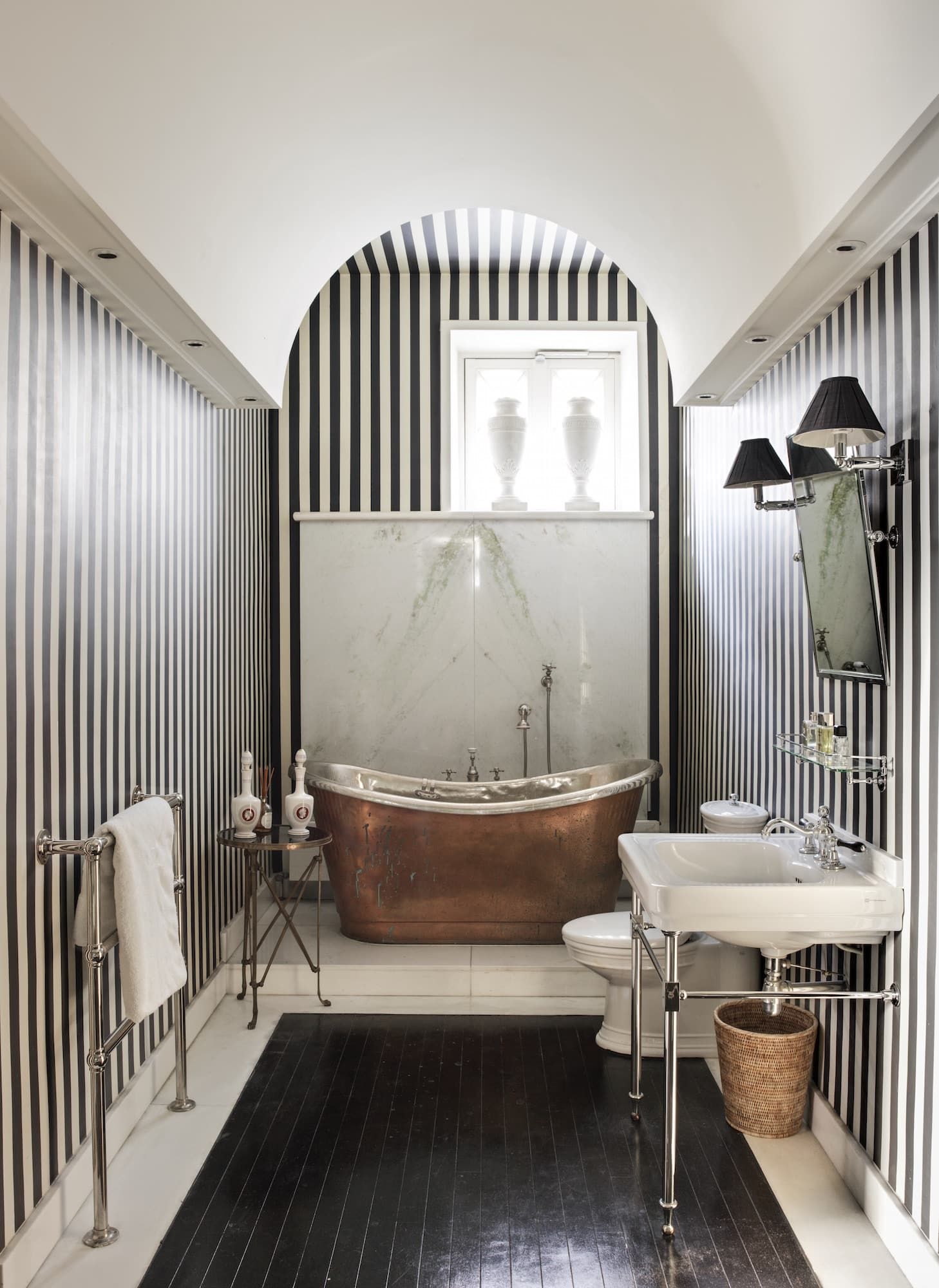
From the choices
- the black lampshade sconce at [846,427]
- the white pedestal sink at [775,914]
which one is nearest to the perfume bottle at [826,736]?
the white pedestal sink at [775,914]

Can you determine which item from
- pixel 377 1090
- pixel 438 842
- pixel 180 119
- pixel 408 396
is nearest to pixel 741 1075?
pixel 377 1090

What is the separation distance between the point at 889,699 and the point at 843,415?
75cm

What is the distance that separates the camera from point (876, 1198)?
254 cm

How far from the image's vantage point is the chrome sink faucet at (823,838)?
2703 millimetres

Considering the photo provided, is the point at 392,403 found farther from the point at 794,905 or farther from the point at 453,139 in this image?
the point at 794,905

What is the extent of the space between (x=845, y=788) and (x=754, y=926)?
0.57 meters

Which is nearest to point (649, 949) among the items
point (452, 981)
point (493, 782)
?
point (452, 981)

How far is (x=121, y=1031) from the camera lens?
8.70 feet

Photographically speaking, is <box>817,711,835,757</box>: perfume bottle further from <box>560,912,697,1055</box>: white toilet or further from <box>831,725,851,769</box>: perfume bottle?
<box>560,912,697,1055</box>: white toilet

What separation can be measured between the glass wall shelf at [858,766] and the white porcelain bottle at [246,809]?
2136 mm

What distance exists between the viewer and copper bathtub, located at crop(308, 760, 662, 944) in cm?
435

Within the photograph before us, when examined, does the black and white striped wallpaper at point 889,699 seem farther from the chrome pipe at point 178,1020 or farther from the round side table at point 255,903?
the chrome pipe at point 178,1020

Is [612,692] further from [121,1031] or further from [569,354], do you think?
[121,1031]

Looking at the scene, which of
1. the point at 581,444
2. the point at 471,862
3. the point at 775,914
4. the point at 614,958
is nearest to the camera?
the point at 775,914
